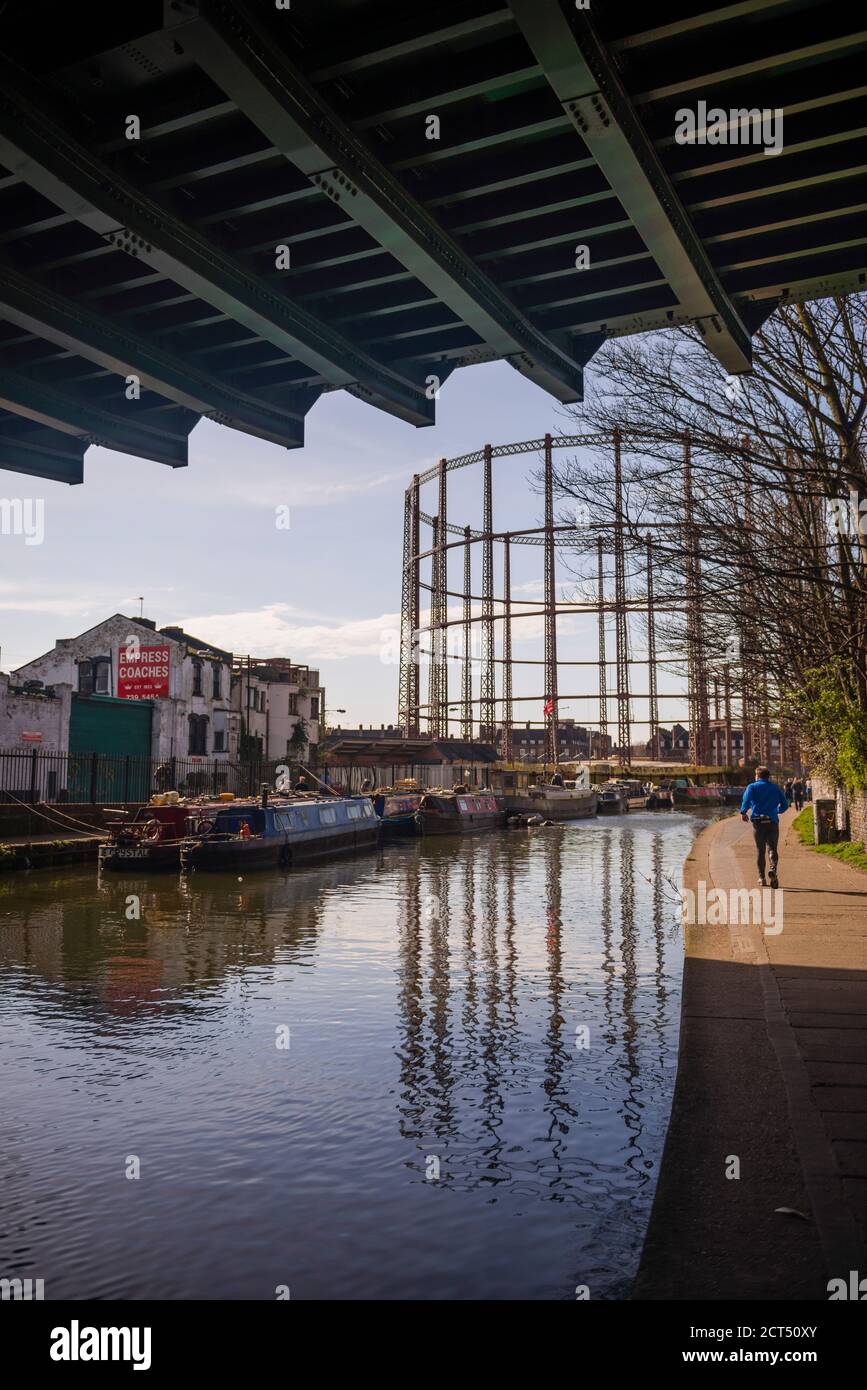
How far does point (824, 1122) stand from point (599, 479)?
307 inches

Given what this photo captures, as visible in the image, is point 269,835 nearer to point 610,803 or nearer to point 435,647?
point 610,803

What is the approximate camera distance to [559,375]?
8.30 metres

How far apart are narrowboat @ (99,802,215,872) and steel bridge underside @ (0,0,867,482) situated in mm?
17304

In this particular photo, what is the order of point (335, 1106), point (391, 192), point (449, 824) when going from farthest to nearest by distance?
point (449, 824), point (335, 1106), point (391, 192)

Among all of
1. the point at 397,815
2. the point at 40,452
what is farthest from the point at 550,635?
the point at 40,452

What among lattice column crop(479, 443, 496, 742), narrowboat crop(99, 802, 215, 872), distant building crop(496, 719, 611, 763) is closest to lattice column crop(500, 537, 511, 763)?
lattice column crop(479, 443, 496, 742)

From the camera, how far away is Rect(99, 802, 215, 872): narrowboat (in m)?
24.6

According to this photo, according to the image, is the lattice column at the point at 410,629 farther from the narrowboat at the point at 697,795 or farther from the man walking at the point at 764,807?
the man walking at the point at 764,807

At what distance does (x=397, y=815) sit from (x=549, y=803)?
15.9m

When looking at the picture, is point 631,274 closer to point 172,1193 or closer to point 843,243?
point 843,243

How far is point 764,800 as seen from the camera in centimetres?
1510

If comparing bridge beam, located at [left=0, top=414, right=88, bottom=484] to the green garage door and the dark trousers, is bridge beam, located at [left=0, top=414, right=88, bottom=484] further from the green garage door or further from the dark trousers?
the green garage door
